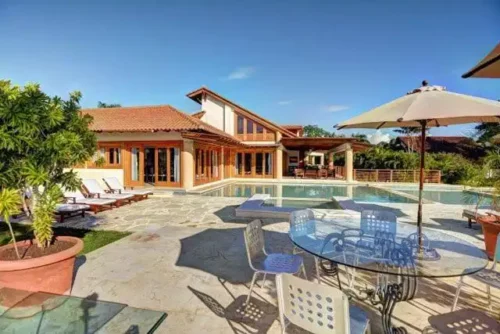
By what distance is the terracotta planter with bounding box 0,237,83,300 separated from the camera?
3391mm

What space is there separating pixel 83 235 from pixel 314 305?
6.81 metres

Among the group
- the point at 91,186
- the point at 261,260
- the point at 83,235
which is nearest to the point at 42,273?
the point at 261,260

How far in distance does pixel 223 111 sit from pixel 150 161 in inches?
399

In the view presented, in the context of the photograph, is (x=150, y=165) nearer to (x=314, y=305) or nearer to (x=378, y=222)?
(x=378, y=222)

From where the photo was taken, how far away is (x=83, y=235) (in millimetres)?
6945

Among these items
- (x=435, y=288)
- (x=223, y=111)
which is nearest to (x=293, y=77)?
(x=223, y=111)

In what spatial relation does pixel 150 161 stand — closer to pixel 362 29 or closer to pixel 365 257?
pixel 362 29

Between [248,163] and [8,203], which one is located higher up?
[248,163]

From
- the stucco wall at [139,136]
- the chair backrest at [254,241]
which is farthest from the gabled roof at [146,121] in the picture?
the chair backrest at [254,241]

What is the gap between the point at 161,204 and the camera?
464 inches

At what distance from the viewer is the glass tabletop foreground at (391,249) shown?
2904mm

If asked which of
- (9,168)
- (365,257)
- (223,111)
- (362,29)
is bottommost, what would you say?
(365,257)

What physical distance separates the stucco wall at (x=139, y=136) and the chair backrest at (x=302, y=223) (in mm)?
12908

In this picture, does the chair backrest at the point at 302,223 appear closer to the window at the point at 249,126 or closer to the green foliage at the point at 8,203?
the green foliage at the point at 8,203
